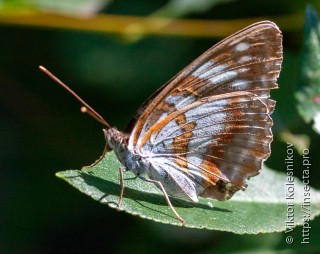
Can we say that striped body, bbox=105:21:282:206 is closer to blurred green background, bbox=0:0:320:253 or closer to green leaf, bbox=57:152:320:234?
green leaf, bbox=57:152:320:234

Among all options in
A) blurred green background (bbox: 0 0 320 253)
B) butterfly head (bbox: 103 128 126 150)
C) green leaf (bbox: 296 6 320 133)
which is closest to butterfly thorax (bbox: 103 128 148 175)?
butterfly head (bbox: 103 128 126 150)

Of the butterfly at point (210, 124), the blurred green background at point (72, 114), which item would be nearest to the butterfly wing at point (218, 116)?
the butterfly at point (210, 124)

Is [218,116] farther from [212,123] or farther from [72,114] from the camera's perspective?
[72,114]

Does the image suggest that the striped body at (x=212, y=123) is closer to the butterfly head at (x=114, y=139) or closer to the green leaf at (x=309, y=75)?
the butterfly head at (x=114, y=139)

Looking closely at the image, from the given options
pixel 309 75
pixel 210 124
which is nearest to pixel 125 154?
pixel 210 124

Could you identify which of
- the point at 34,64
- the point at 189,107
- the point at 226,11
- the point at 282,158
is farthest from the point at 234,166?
the point at 34,64

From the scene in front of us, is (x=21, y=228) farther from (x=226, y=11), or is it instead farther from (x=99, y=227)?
(x=226, y=11)
